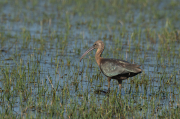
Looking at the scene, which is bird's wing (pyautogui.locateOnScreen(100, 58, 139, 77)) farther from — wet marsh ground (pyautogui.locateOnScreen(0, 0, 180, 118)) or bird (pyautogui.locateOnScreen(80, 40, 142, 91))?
wet marsh ground (pyautogui.locateOnScreen(0, 0, 180, 118))

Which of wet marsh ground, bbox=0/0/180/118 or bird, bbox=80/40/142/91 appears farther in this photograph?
bird, bbox=80/40/142/91

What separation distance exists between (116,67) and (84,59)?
3.17m

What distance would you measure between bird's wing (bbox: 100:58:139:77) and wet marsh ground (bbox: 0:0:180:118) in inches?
18.5

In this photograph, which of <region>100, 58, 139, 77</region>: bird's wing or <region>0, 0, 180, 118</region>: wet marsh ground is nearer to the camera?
<region>0, 0, 180, 118</region>: wet marsh ground

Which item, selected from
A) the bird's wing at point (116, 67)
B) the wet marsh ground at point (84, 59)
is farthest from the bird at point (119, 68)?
the wet marsh ground at point (84, 59)

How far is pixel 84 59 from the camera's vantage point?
36.7 feet

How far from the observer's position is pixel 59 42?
12.8m

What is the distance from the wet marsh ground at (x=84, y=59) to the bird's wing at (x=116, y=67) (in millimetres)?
471

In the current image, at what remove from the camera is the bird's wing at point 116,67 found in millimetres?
7822

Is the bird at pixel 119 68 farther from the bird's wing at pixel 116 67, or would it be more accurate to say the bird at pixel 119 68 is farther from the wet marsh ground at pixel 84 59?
the wet marsh ground at pixel 84 59

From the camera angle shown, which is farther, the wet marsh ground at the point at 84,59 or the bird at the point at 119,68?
the bird at the point at 119,68

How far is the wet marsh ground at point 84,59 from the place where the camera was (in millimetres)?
6836

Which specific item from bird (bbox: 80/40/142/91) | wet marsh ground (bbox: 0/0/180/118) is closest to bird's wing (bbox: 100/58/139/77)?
bird (bbox: 80/40/142/91)

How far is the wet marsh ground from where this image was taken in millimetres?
6836
